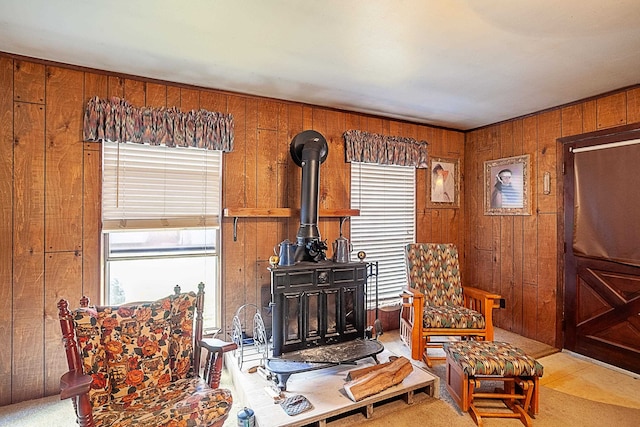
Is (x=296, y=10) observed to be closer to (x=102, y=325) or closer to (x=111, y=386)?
(x=102, y=325)

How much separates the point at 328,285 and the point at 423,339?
1.08 meters

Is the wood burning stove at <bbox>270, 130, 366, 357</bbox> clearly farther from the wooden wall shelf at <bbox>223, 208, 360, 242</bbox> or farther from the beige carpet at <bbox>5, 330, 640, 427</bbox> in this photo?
the beige carpet at <bbox>5, 330, 640, 427</bbox>

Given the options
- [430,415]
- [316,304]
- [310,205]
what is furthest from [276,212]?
[430,415]

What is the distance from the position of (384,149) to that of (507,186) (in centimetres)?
159

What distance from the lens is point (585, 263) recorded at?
3.45 metres

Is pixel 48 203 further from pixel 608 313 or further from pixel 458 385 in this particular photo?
pixel 608 313

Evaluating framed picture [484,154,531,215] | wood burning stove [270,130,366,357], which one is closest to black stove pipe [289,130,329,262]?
wood burning stove [270,130,366,357]

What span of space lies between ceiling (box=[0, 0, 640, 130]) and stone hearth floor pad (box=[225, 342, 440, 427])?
2.43m

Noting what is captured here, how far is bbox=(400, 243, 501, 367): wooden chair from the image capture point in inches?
127

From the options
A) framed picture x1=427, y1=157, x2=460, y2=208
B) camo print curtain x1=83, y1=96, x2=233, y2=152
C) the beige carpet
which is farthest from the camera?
framed picture x1=427, y1=157, x2=460, y2=208

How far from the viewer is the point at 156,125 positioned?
2.94 m

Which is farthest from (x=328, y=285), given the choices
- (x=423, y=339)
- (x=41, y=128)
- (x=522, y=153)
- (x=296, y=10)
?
(x=522, y=153)

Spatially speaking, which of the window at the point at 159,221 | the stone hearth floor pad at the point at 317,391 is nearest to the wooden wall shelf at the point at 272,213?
the window at the point at 159,221

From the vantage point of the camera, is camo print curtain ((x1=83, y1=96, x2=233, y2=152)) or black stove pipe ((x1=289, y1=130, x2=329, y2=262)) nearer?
camo print curtain ((x1=83, y1=96, x2=233, y2=152))
